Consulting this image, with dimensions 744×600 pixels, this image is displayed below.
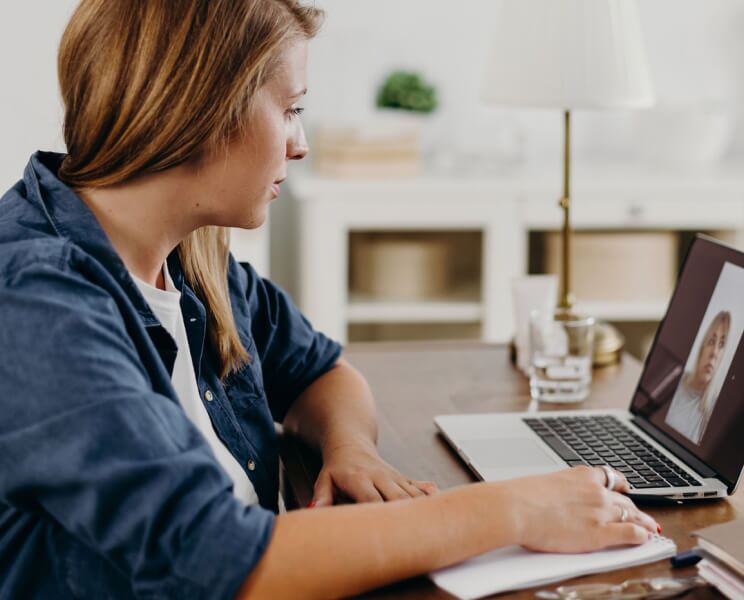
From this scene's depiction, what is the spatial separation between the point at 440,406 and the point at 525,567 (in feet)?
1.86

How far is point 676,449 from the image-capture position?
1247mm

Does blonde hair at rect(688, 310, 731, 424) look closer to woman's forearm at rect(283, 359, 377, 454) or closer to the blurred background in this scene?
woman's forearm at rect(283, 359, 377, 454)

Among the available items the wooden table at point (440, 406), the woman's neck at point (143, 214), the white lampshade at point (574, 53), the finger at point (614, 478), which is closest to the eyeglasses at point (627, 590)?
the wooden table at point (440, 406)

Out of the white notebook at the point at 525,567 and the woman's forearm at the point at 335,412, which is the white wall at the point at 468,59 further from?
the white notebook at the point at 525,567

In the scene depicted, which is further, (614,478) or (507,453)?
(507,453)

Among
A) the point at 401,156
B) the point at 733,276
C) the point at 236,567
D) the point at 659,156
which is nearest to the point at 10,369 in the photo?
the point at 236,567

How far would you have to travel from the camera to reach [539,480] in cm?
100

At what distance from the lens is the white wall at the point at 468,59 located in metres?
3.25

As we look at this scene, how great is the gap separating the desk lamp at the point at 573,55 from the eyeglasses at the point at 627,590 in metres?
0.85

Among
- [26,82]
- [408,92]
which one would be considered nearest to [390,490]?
[26,82]

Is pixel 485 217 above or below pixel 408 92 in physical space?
below

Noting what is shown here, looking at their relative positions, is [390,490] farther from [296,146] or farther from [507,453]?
[296,146]

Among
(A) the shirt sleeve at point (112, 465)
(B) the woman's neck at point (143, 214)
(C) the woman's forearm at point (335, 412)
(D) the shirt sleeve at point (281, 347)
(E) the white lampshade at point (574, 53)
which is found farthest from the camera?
(E) the white lampshade at point (574, 53)

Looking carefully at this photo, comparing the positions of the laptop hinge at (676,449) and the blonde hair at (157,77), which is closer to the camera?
the blonde hair at (157,77)
